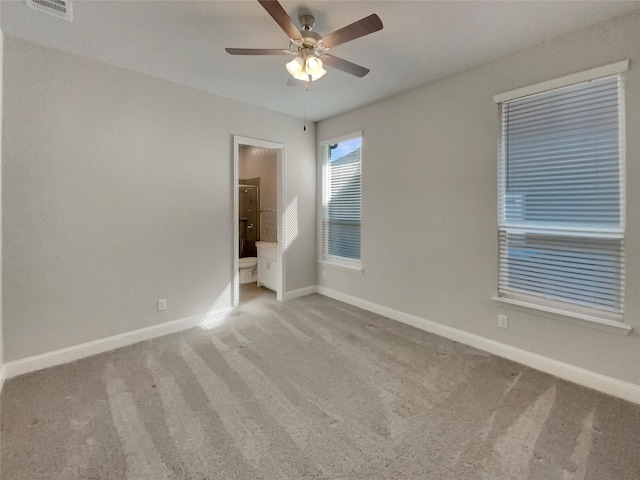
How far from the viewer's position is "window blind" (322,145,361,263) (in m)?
4.14

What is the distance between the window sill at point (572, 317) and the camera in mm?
2107

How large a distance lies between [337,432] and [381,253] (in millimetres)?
2336

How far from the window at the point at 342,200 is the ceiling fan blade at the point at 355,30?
2.08 meters

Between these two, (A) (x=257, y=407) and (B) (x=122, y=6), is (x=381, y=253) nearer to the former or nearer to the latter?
(A) (x=257, y=407)

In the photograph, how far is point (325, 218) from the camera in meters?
4.62

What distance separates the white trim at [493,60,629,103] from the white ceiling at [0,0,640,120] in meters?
0.35

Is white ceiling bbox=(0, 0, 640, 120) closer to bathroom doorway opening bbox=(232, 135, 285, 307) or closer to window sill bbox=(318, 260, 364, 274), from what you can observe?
bathroom doorway opening bbox=(232, 135, 285, 307)

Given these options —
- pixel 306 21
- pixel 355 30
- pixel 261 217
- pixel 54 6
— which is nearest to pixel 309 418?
pixel 355 30

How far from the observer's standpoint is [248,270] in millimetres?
5238

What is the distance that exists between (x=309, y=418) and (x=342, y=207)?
2.98m

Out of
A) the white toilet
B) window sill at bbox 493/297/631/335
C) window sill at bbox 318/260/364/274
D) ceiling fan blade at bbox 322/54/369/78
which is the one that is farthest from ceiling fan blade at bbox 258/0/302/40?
the white toilet

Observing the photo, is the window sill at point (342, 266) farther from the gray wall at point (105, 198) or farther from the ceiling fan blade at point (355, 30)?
the ceiling fan blade at point (355, 30)

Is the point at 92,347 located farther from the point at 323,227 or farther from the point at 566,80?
the point at 566,80

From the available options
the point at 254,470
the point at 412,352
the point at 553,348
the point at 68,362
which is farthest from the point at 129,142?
the point at 553,348
